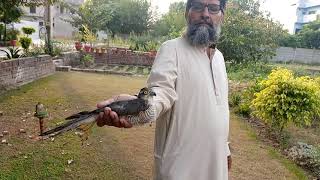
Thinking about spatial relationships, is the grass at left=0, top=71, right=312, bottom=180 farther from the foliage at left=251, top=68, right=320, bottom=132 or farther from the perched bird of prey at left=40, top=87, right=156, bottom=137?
the perched bird of prey at left=40, top=87, right=156, bottom=137

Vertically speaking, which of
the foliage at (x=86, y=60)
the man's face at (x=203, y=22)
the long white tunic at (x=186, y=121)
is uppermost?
the man's face at (x=203, y=22)

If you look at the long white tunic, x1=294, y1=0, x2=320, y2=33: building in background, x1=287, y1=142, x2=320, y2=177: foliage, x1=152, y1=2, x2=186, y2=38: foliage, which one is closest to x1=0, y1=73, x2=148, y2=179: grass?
the long white tunic

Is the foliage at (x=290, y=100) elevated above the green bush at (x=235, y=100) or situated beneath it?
elevated above

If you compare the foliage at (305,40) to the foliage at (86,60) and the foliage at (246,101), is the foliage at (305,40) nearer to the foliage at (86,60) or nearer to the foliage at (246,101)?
the foliage at (86,60)

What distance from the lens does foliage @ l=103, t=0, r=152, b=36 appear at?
31594mm

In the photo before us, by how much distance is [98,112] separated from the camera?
158 centimetres

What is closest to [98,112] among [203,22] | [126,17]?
[203,22]

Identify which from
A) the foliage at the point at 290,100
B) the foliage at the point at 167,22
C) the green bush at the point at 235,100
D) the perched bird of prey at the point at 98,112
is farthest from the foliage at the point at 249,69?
the perched bird of prey at the point at 98,112

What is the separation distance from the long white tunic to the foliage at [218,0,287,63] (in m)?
13.4

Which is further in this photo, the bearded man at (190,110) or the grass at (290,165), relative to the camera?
the grass at (290,165)

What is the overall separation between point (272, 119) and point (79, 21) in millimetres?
25446

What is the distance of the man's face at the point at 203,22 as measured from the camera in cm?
209

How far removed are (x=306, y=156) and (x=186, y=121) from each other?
4.16 m

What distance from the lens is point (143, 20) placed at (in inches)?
1248
